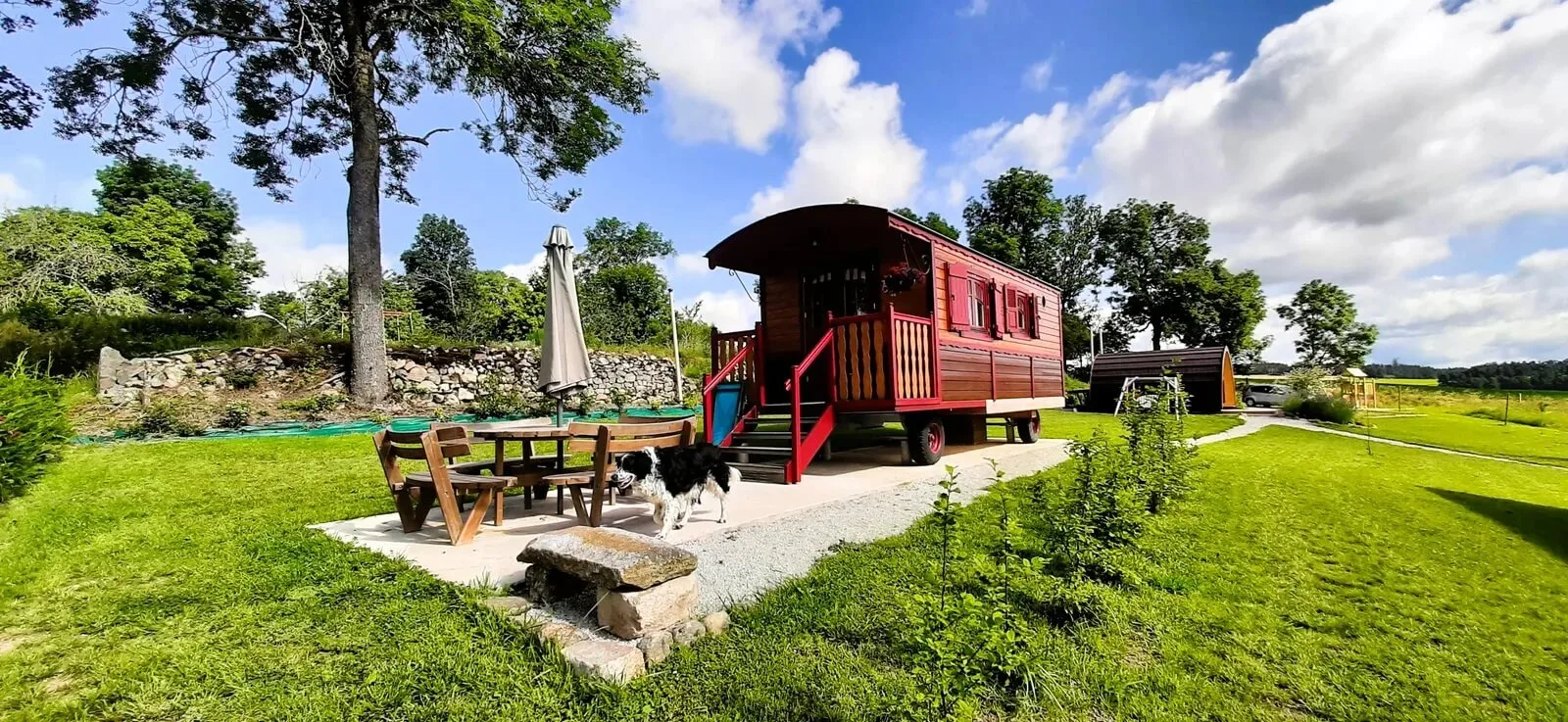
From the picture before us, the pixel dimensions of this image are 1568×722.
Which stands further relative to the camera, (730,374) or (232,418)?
(232,418)

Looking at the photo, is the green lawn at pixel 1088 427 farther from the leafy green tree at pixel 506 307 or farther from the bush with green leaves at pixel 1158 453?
the leafy green tree at pixel 506 307

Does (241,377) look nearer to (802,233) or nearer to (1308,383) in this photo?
(802,233)

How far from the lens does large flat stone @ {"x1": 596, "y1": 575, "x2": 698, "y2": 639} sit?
2.46 m

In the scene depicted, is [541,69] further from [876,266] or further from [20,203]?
[20,203]

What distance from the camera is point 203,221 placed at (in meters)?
27.0

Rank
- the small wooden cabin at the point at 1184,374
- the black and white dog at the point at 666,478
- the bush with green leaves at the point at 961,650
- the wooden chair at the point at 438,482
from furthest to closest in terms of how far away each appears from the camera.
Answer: the small wooden cabin at the point at 1184,374 < the black and white dog at the point at 666,478 < the wooden chair at the point at 438,482 < the bush with green leaves at the point at 961,650

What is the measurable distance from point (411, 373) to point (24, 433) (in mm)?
7502

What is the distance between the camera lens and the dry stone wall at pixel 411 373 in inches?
380

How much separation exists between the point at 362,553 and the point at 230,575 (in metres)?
0.60

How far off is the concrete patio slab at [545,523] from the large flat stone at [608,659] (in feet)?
3.27

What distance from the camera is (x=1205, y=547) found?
160 inches

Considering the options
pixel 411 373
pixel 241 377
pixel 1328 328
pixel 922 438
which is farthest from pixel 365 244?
pixel 1328 328

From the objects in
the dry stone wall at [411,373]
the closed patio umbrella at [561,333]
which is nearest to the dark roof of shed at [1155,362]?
the dry stone wall at [411,373]

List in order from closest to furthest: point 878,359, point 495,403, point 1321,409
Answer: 1. point 878,359
2. point 495,403
3. point 1321,409
